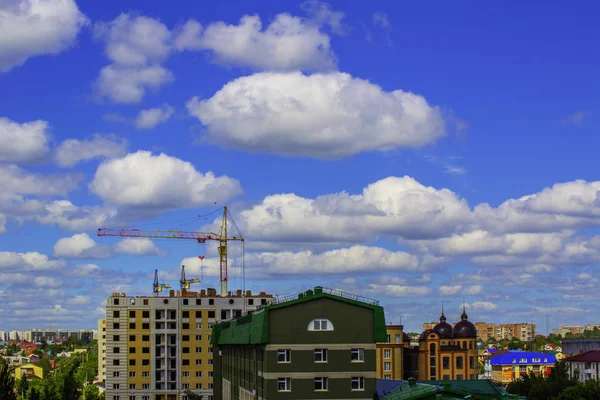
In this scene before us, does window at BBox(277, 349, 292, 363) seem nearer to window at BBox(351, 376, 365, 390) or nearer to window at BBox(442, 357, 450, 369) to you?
window at BBox(351, 376, 365, 390)

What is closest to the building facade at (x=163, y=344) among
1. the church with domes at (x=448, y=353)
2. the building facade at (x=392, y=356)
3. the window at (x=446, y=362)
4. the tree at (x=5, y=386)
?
the building facade at (x=392, y=356)

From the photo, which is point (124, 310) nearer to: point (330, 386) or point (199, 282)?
point (199, 282)

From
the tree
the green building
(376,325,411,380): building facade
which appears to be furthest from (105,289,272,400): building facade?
the green building

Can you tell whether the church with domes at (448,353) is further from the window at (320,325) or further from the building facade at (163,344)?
the window at (320,325)

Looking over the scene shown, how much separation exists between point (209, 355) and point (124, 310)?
17105 mm

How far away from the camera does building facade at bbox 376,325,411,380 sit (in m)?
135

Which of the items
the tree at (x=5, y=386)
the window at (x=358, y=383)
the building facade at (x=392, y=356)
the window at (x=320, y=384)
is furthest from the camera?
the building facade at (x=392, y=356)

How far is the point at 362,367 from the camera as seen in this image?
72375 mm

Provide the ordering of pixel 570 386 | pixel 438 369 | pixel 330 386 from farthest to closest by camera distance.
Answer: pixel 438 369, pixel 570 386, pixel 330 386

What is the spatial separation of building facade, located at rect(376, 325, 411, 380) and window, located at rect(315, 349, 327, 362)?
63589 millimetres

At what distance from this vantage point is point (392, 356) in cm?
13625

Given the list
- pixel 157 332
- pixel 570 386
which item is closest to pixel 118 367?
pixel 157 332

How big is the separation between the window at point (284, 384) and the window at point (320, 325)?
4627mm

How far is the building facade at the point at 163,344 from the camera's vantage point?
5896 inches
